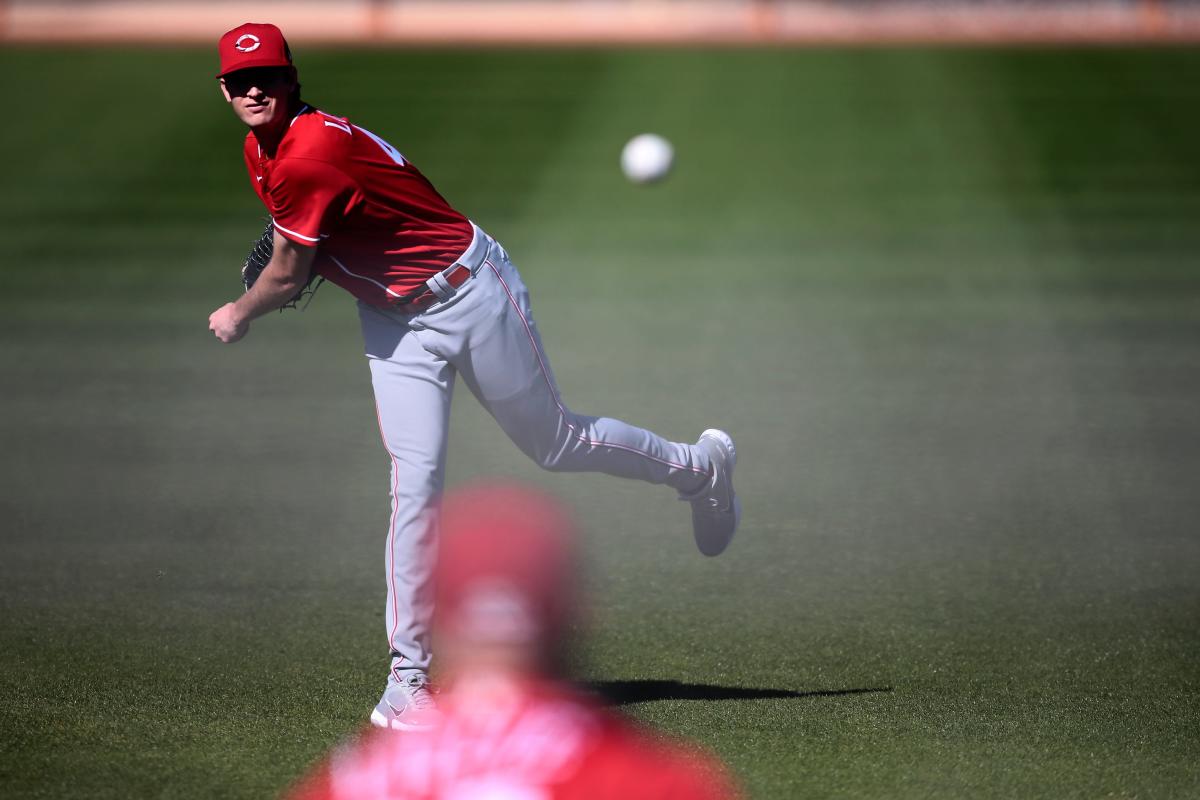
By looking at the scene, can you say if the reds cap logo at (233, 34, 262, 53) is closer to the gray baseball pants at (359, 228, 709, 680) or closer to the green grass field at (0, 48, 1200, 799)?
the gray baseball pants at (359, 228, 709, 680)

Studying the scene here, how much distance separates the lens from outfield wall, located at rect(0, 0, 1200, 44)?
25.1m

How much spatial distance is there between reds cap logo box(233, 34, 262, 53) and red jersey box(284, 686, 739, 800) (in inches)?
132

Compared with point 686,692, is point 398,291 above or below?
above

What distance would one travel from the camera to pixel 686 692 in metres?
5.70

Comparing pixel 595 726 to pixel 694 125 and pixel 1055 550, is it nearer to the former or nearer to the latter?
pixel 1055 550

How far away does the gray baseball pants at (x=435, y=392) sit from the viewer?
18.0ft

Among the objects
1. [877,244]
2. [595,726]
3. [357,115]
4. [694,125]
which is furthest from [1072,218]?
[595,726]

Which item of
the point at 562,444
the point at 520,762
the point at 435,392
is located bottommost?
the point at 562,444

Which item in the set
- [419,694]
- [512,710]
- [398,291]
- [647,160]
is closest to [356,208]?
[398,291]

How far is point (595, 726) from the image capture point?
7.93 ft

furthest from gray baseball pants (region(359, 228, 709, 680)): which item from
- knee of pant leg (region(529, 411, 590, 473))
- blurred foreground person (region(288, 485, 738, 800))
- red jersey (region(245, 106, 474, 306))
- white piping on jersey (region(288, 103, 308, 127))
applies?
blurred foreground person (region(288, 485, 738, 800))

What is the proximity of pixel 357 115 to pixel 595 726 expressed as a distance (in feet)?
56.2

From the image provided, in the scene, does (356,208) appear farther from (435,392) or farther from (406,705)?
(406,705)

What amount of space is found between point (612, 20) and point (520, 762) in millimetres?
25190
